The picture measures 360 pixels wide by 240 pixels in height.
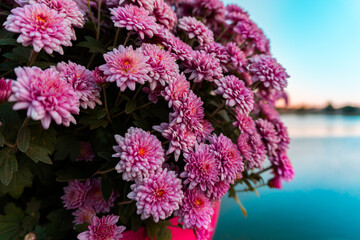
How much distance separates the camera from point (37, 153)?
545 millimetres

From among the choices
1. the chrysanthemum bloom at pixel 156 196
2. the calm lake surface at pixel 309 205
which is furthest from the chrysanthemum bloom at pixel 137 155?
the calm lake surface at pixel 309 205

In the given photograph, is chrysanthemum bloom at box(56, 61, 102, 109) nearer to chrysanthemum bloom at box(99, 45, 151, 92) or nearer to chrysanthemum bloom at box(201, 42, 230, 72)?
chrysanthemum bloom at box(99, 45, 151, 92)

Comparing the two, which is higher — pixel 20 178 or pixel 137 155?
pixel 137 155

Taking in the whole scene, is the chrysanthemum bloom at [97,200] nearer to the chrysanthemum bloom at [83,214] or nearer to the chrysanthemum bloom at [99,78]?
the chrysanthemum bloom at [83,214]

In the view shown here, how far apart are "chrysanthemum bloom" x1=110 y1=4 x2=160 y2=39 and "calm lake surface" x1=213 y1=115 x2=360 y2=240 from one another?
580 millimetres

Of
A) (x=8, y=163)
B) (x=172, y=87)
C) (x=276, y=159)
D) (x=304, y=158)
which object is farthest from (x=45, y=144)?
(x=304, y=158)

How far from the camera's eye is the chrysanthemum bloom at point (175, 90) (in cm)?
56

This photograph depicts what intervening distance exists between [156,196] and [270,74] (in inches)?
16.7

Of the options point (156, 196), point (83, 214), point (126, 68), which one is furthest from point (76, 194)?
point (126, 68)

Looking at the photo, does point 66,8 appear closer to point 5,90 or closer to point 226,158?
point 5,90

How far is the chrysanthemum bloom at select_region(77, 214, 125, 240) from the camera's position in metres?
0.57

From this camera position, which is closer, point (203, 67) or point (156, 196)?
point (156, 196)

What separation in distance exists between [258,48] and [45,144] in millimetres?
688

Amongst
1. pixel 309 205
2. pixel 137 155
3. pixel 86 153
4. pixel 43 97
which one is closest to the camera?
pixel 43 97
